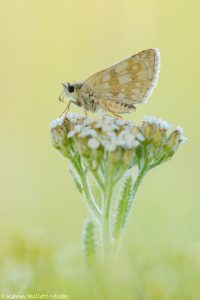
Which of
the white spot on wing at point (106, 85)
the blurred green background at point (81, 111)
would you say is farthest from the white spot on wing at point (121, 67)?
the blurred green background at point (81, 111)

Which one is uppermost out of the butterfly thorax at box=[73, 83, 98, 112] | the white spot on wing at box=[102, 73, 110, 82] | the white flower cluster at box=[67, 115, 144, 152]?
the white spot on wing at box=[102, 73, 110, 82]

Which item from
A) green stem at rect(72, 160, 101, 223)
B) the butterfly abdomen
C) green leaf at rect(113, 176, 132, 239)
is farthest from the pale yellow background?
green leaf at rect(113, 176, 132, 239)

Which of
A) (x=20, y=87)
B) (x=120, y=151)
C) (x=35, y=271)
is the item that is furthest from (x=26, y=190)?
(x=20, y=87)

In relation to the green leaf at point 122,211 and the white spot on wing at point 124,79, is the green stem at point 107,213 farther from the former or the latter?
the white spot on wing at point 124,79

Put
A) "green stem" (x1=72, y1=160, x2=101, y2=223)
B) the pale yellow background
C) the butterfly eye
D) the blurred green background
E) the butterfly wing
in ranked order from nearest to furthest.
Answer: the blurred green background
"green stem" (x1=72, y1=160, x2=101, y2=223)
the butterfly wing
the butterfly eye
the pale yellow background

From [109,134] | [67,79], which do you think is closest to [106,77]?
[109,134]

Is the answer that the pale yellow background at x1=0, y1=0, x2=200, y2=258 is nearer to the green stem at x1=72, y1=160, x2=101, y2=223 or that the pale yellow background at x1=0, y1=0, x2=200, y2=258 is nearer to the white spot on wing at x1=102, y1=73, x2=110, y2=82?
the white spot on wing at x1=102, y1=73, x2=110, y2=82
